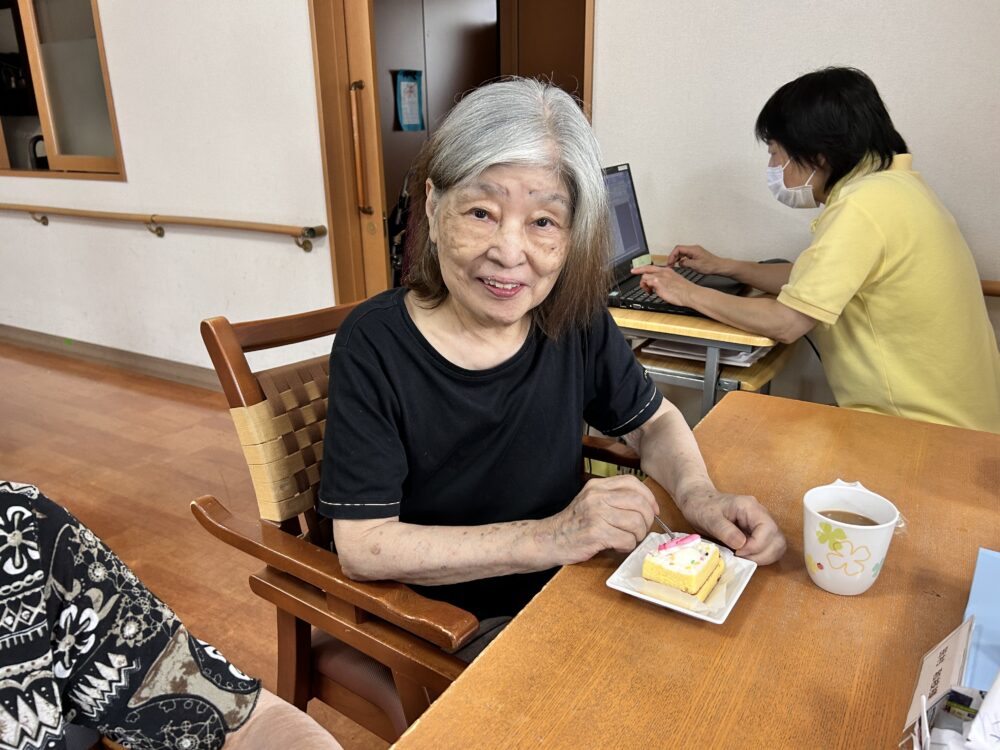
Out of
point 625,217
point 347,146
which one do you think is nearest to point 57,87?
point 347,146

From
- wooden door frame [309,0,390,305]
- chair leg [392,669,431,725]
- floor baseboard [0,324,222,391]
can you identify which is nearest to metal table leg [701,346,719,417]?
chair leg [392,669,431,725]

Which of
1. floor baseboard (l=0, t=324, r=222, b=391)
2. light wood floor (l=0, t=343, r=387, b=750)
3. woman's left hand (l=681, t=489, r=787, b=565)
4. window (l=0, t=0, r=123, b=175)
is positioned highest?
window (l=0, t=0, r=123, b=175)

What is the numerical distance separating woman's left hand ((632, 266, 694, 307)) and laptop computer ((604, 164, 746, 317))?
0.05 m

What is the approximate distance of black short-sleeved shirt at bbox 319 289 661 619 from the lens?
0.94 meters

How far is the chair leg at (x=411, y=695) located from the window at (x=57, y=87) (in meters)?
3.59

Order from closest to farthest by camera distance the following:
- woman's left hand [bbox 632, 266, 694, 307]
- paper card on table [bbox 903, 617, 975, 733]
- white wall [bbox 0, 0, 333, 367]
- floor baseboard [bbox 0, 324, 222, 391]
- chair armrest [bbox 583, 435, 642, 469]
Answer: paper card on table [bbox 903, 617, 975, 733], chair armrest [bbox 583, 435, 642, 469], woman's left hand [bbox 632, 266, 694, 307], white wall [bbox 0, 0, 333, 367], floor baseboard [bbox 0, 324, 222, 391]

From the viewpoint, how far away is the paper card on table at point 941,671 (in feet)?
1.85

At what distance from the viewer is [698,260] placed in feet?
7.43

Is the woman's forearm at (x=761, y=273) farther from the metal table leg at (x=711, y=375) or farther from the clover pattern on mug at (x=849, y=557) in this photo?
the clover pattern on mug at (x=849, y=557)

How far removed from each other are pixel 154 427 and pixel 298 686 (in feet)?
8.13

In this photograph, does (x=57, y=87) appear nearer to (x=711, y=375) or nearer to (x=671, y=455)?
(x=711, y=375)

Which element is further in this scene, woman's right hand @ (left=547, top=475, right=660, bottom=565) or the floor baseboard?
the floor baseboard

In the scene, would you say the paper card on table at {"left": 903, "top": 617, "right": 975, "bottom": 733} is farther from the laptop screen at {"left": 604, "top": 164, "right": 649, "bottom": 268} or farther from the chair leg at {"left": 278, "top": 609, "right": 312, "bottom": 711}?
the laptop screen at {"left": 604, "top": 164, "right": 649, "bottom": 268}

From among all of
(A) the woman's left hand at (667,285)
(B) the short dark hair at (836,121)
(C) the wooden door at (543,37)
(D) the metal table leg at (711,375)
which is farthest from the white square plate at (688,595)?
(C) the wooden door at (543,37)
